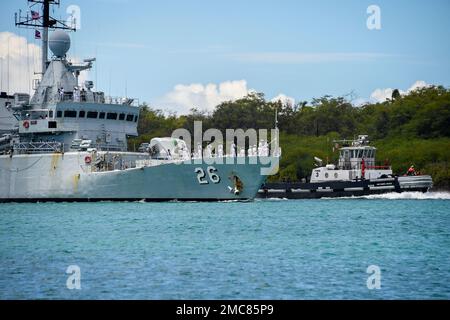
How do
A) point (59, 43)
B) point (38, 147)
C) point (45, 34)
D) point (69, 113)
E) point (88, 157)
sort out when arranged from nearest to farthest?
point (88, 157) < point (69, 113) < point (38, 147) < point (59, 43) < point (45, 34)

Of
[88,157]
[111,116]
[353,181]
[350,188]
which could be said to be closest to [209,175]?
[88,157]

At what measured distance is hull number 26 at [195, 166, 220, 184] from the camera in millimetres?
59719

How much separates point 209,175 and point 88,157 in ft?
26.2

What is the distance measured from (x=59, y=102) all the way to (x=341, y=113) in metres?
51.0

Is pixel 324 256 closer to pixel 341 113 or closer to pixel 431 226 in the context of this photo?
pixel 431 226

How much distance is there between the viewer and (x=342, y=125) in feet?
354

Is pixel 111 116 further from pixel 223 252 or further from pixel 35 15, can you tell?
pixel 223 252

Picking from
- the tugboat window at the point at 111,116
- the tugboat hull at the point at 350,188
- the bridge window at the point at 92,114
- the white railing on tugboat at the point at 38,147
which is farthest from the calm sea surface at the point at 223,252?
the tugboat hull at the point at 350,188

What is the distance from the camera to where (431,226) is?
4559cm

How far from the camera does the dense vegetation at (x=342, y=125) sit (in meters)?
89.4

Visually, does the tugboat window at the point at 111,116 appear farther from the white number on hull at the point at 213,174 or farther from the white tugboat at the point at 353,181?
the white tugboat at the point at 353,181

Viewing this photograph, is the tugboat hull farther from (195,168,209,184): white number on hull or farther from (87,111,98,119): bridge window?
(87,111,98,119): bridge window
